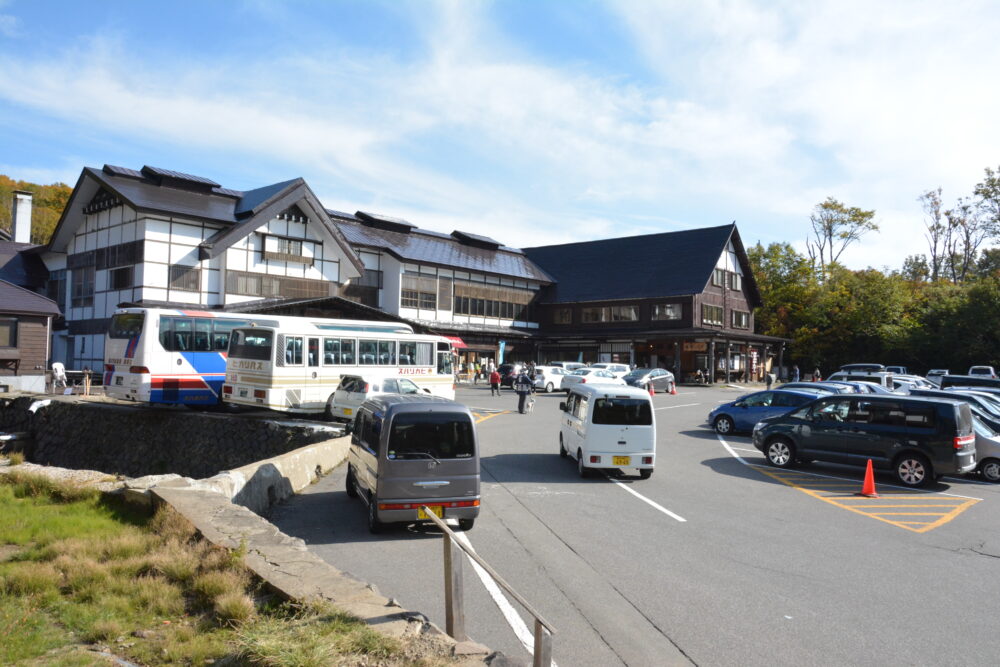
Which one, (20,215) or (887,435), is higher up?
(20,215)

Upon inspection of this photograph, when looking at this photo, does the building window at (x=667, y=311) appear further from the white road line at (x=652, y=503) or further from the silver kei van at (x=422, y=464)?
the silver kei van at (x=422, y=464)

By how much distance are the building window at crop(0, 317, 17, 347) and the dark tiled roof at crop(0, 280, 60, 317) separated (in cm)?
49

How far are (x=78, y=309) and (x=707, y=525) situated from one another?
121ft

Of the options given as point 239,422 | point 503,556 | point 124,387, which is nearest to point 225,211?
point 124,387

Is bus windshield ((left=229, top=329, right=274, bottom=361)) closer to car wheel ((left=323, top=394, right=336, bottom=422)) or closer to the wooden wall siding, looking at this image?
car wheel ((left=323, top=394, right=336, bottom=422))

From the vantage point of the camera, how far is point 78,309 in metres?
36.5

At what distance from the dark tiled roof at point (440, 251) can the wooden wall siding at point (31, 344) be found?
58.9ft

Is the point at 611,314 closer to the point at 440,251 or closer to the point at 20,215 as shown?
the point at 440,251

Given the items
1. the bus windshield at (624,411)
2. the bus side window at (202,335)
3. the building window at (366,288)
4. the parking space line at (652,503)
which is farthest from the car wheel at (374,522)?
the building window at (366,288)

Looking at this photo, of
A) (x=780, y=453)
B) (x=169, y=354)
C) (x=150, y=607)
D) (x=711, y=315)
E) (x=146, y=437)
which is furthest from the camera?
(x=711, y=315)

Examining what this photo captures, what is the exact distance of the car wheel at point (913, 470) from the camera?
46.2 ft

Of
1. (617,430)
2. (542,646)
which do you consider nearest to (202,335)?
(617,430)

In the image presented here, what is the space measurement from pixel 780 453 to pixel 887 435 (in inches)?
98.1

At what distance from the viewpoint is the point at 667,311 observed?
50.0 metres
